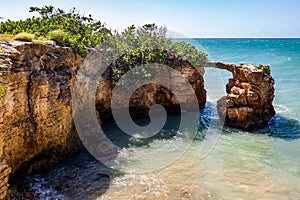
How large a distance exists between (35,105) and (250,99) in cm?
1265

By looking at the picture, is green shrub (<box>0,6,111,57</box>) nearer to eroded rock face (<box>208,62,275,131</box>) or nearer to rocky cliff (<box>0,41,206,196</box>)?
rocky cliff (<box>0,41,206,196</box>)

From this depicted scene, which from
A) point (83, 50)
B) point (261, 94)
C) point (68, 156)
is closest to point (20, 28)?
point (83, 50)

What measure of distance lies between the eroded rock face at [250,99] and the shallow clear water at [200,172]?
760 millimetres

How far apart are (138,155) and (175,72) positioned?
293 inches

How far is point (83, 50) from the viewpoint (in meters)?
15.0

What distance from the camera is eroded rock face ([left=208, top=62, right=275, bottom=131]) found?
56.3 ft

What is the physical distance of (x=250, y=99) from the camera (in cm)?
1720

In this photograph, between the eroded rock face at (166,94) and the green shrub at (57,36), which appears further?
the eroded rock face at (166,94)

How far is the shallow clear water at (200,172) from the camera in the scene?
10.6 metres

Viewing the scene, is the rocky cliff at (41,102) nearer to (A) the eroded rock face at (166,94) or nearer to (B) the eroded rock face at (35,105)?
(B) the eroded rock face at (35,105)

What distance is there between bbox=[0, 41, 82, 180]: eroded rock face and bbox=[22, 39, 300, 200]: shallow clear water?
977 mm

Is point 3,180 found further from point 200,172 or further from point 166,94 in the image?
point 166,94

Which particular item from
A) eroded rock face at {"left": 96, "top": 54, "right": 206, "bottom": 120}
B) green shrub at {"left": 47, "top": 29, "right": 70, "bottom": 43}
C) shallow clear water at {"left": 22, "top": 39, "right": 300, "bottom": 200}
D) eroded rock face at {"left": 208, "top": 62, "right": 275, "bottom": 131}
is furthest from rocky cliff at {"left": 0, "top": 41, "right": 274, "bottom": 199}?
eroded rock face at {"left": 96, "top": 54, "right": 206, "bottom": 120}

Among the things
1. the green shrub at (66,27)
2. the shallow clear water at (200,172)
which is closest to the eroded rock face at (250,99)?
the shallow clear water at (200,172)
